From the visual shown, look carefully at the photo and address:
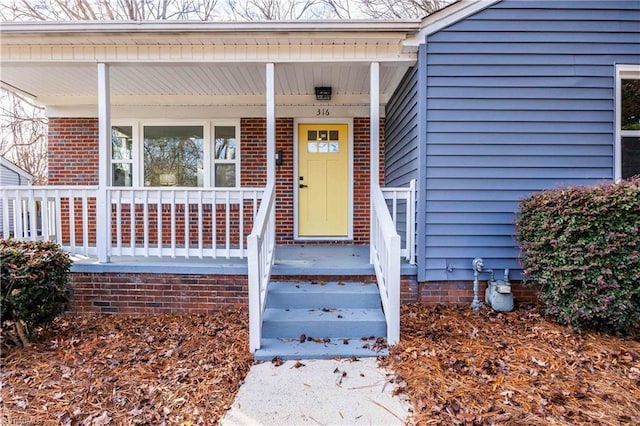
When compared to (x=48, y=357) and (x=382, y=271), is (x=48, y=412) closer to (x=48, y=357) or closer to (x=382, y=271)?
(x=48, y=357)

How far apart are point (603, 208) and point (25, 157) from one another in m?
22.8

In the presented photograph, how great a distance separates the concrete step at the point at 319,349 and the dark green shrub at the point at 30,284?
1.94 metres

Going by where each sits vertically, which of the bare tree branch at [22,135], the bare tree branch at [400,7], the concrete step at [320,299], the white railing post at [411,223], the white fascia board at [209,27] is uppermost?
the bare tree branch at [400,7]

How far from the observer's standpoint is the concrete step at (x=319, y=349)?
8.72ft

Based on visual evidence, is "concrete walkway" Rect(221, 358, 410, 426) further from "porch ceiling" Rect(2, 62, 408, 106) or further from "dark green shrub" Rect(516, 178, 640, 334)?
"porch ceiling" Rect(2, 62, 408, 106)

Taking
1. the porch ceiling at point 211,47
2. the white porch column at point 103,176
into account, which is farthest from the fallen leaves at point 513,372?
the white porch column at point 103,176

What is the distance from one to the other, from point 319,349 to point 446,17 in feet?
11.5

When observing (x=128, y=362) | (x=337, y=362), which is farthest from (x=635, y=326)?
(x=128, y=362)

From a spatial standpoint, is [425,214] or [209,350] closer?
[209,350]

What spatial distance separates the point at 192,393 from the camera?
2203 millimetres

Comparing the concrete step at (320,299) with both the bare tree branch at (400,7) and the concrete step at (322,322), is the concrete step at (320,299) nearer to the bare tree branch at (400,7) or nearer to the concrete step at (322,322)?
the concrete step at (322,322)

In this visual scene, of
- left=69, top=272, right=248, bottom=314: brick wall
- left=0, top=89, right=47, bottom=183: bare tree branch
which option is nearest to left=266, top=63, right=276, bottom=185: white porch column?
left=69, top=272, right=248, bottom=314: brick wall

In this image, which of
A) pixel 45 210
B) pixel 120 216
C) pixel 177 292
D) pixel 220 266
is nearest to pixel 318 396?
pixel 220 266

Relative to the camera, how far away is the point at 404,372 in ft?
7.86
